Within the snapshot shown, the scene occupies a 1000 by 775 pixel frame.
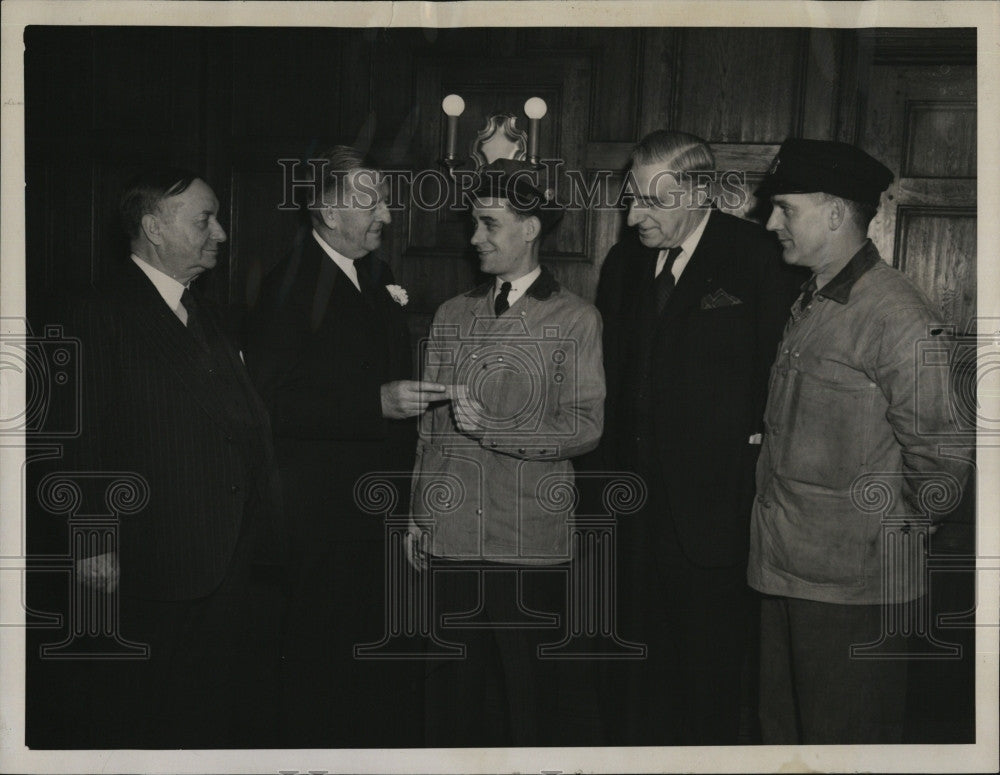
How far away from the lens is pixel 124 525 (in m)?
2.24

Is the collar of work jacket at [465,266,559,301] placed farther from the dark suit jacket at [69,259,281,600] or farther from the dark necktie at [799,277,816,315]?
the dark suit jacket at [69,259,281,600]

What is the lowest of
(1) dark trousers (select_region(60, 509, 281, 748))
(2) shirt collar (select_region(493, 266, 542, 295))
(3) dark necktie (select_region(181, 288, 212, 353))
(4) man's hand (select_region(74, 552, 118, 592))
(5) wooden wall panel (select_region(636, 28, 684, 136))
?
(1) dark trousers (select_region(60, 509, 281, 748))

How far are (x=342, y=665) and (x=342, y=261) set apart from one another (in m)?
0.94

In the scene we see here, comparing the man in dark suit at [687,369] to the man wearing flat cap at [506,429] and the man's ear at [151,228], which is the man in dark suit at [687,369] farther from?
the man's ear at [151,228]

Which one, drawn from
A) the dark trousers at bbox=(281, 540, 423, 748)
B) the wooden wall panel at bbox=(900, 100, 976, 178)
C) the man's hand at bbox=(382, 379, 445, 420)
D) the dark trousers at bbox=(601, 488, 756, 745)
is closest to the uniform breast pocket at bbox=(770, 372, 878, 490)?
the dark trousers at bbox=(601, 488, 756, 745)

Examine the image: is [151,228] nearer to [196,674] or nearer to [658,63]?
[196,674]

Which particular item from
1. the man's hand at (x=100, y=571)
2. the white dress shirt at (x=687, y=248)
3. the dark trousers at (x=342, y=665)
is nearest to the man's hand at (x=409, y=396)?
the dark trousers at (x=342, y=665)

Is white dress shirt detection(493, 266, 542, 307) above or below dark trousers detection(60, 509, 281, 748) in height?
above

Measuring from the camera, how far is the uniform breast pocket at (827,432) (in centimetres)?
214

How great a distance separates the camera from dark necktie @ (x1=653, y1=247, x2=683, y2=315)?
2.22 metres

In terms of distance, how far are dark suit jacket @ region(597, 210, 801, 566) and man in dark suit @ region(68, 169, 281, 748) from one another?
0.84 meters


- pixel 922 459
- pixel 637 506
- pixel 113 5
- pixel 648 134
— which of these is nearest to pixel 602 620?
pixel 637 506

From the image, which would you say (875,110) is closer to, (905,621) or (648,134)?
(648,134)

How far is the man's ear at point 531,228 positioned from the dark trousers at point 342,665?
2.57 ft
